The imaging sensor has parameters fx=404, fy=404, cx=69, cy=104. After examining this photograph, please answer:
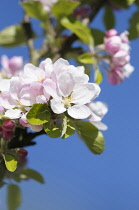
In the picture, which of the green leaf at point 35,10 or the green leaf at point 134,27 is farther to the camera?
the green leaf at point 134,27

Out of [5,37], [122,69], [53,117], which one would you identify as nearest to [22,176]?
[53,117]

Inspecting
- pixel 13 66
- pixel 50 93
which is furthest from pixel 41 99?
pixel 13 66

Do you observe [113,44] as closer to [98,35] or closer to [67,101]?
[98,35]

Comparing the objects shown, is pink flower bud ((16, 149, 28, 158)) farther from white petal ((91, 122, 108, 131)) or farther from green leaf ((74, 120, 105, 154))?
white petal ((91, 122, 108, 131))

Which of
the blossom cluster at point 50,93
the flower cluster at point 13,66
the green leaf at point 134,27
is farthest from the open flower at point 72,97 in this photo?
the green leaf at point 134,27

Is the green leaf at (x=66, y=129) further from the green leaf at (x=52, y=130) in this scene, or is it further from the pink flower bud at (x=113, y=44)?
the pink flower bud at (x=113, y=44)

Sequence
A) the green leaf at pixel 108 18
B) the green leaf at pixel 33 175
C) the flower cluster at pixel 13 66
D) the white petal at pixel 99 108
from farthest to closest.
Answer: the green leaf at pixel 108 18
the flower cluster at pixel 13 66
the green leaf at pixel 33 175
the white petal at pixel 99 108

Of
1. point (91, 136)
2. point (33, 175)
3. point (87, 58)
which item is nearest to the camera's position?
point (91, 136)
